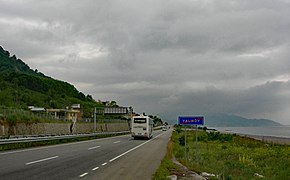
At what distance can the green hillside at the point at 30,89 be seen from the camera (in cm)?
11756

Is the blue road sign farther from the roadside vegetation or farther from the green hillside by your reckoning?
the green hillside

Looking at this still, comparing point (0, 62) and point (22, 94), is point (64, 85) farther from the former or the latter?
point (22, 94)

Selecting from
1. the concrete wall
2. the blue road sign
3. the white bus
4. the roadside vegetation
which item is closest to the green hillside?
the concrete wall

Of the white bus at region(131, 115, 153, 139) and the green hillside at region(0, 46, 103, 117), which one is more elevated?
the green hillside at region(0, 46, 103, 117)

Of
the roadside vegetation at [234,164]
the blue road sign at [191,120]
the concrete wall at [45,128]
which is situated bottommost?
the roadside vegetation at [234,164]

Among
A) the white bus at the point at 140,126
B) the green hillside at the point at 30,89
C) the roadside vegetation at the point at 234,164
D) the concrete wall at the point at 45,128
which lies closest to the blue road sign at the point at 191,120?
the roadside vegetation at the point at 234,164

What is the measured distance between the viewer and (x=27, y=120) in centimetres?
4044

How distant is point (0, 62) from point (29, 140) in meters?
155

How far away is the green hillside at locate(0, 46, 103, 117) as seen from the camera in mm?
117562

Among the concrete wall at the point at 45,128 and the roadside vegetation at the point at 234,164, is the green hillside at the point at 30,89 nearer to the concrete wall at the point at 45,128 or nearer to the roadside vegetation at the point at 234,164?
the concrete wall at the point at 45,128

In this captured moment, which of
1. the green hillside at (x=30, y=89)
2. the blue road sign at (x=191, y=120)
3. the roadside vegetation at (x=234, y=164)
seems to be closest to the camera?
the roadside vegetation at (x=234, y=164)

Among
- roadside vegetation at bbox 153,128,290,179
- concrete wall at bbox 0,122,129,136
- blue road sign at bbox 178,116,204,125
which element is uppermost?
blue road sign at bbox 178,116,204,125

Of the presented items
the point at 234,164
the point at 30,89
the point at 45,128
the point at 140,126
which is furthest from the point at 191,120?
the point at 30,89

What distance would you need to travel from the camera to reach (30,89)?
141 m
